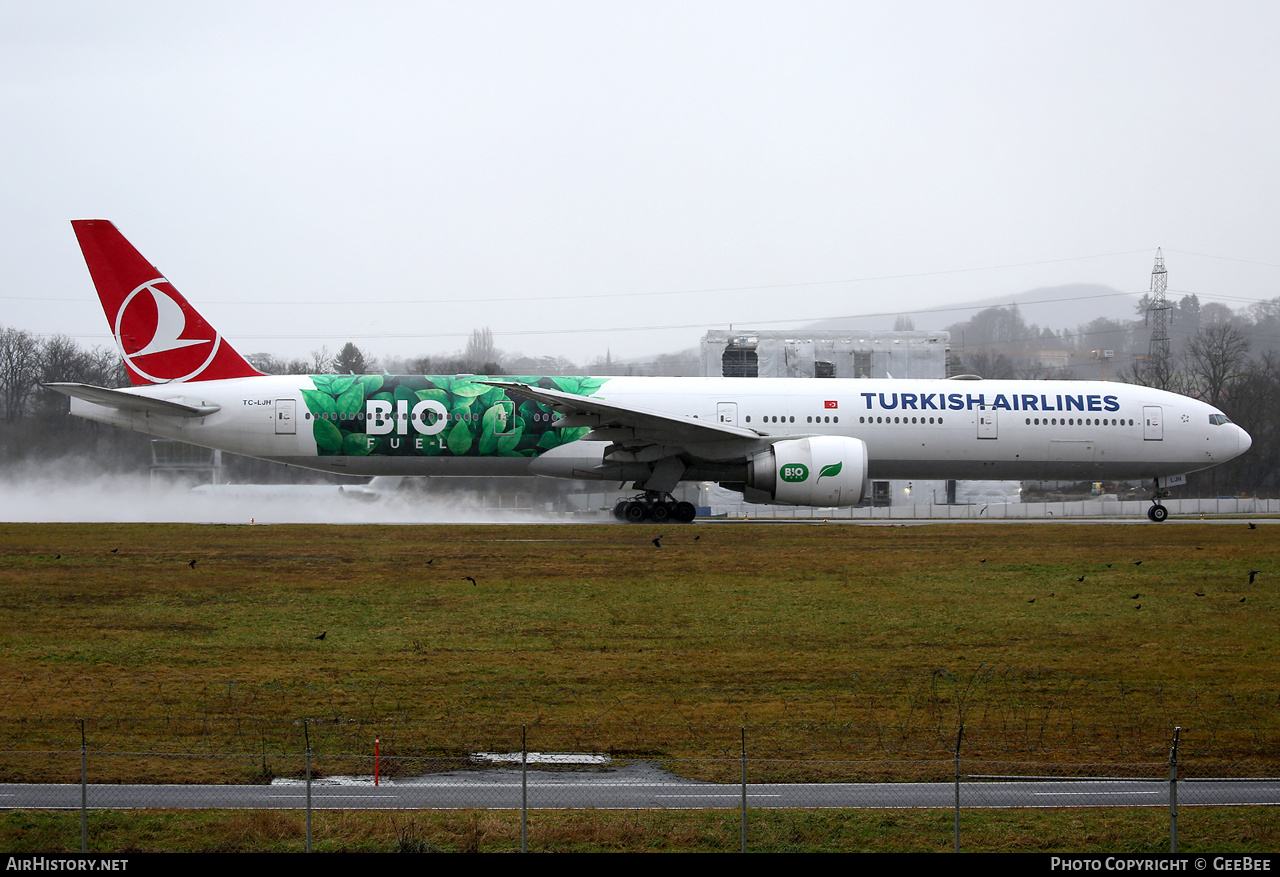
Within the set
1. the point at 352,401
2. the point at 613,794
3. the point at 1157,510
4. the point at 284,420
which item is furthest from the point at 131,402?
the point at 1157,510

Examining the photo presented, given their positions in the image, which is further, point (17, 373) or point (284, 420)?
point (17, 373)

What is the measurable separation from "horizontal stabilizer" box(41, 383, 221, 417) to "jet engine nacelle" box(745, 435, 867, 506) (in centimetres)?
1326

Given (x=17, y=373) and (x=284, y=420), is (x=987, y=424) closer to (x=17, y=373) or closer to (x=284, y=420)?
(x=284, y=420)

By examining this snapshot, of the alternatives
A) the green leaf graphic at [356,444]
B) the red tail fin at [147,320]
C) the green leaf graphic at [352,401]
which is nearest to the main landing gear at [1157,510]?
the green leaf graphic at [356,444]

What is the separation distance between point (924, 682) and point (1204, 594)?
26.5ft

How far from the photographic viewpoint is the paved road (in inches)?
320

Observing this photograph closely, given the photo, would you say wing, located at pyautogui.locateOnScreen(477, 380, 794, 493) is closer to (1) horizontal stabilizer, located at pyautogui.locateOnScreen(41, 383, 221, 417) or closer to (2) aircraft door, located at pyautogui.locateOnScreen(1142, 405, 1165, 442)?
(1) horizontal stabilizer, located at pyautogui.locateOnScreen(41, 383, 221, 417)

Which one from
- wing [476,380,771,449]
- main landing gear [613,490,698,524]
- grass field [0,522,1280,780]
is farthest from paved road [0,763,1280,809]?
main landing gear [613,490,698,524]

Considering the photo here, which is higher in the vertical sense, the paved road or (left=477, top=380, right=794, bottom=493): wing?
(left=477, top=380, right=794, bottom=493): wing

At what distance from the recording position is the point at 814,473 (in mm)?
23797

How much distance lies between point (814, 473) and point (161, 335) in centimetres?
1608

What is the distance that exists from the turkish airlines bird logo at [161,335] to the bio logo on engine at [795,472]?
14.3m

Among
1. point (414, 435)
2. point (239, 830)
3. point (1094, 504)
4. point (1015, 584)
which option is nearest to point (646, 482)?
point (414, 435)
